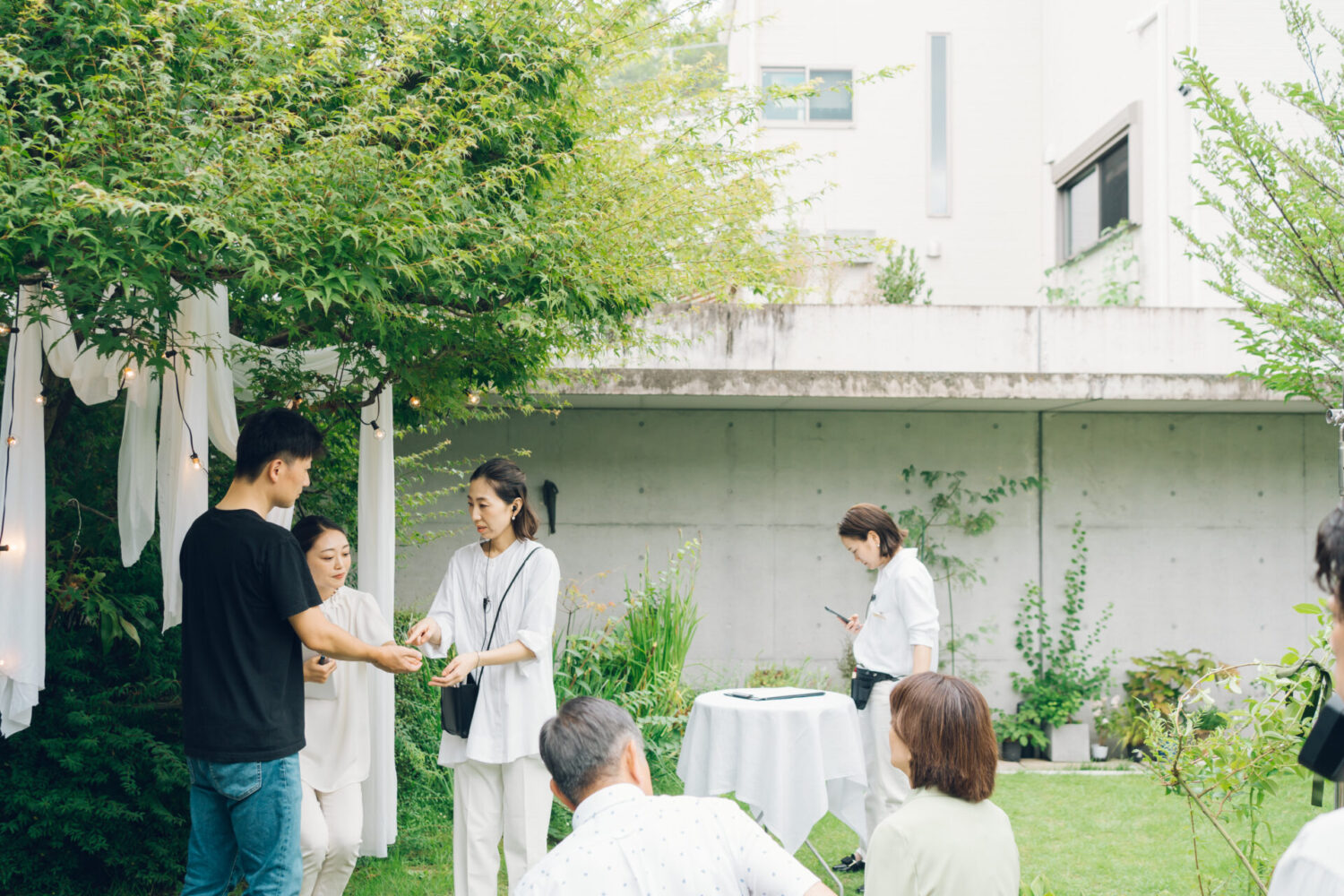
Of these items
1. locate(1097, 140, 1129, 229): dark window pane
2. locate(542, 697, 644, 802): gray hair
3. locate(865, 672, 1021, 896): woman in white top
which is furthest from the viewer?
locate(1097, 140, 1129, 229): dark window pane

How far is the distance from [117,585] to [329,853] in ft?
6.37

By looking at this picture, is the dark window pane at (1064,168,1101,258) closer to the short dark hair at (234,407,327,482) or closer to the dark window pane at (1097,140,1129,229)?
the dark window pane at (1097,140,1129,229)

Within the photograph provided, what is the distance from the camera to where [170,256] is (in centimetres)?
267

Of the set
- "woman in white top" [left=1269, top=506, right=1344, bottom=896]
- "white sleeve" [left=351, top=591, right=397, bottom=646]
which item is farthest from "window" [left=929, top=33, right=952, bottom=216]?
"woman in white top" [left=1269, top=506, right=1344, bottom=896]

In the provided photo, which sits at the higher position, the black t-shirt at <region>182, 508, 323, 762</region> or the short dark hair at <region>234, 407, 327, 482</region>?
the short dark hair at <region>234, 407, 327, 482</region>

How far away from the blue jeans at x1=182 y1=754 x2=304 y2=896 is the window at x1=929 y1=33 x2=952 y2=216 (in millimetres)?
11746

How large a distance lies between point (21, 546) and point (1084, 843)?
4.95 meters

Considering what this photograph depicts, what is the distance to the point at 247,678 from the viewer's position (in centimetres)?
271

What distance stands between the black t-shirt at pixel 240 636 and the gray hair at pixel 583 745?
1.20 meters

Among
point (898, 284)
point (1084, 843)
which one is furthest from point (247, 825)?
point (898, 284)

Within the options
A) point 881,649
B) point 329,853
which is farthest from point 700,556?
point 329,853

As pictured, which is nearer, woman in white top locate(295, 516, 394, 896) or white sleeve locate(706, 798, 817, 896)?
white sleeve locate(706, 798, 817, 896)

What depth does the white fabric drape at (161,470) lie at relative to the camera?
337cm

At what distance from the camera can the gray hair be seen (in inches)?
71.6
